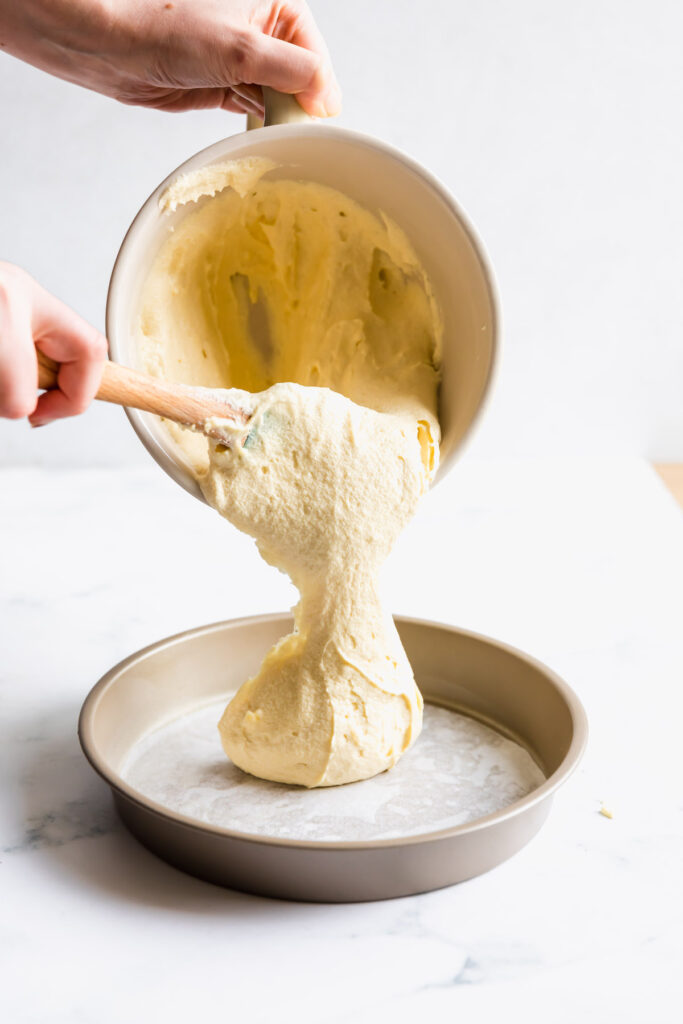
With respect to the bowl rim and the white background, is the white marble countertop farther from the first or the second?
the white background

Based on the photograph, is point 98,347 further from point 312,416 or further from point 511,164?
point 511,164

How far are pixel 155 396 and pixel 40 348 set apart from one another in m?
0.13

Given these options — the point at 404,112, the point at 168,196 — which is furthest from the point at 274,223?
the point at 404,112

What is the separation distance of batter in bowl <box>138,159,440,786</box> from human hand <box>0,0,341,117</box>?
0.29 ft

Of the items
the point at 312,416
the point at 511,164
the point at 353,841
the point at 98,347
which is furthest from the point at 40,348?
the point at 511,164

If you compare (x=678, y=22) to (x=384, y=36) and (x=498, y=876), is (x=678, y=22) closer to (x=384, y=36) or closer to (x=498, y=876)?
(x=384, y=36)

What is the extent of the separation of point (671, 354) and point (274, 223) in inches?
42.9

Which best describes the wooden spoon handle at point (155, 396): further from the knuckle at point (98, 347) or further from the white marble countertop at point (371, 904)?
the white marble countertop at point (371, 904)

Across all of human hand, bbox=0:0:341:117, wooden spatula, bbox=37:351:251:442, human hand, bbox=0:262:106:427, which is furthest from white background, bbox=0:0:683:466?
human hand, bbox=0:262:106:427

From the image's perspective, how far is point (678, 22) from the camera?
5.73 ft

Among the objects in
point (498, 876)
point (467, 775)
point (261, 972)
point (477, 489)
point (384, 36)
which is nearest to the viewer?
point (261, 972)

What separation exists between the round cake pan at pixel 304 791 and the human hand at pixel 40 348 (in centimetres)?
29

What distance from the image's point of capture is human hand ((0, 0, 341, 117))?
969mm

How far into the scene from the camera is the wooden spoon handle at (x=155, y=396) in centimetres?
78
